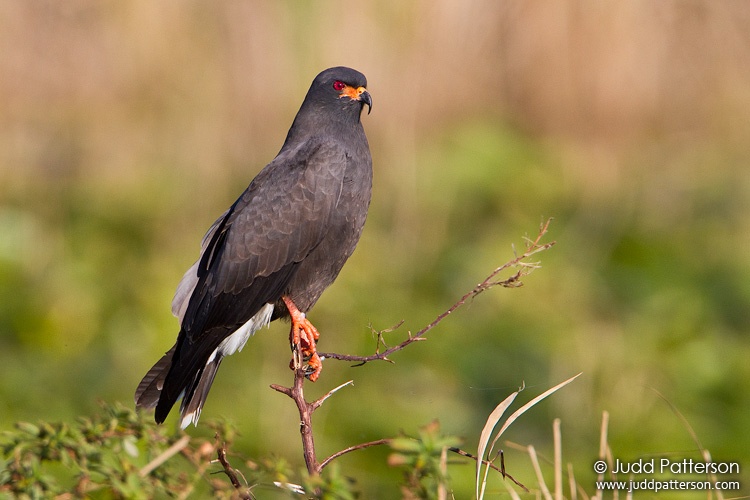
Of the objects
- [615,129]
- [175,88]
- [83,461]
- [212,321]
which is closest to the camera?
[83,461]

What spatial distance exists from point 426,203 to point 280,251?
3.81 m

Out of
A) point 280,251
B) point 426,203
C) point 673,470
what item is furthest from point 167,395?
point 426,203

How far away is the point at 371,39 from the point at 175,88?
178 centimetres

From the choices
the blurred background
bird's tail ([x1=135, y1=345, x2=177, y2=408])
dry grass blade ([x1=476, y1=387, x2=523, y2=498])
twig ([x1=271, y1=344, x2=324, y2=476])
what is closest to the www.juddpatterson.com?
the blurred background

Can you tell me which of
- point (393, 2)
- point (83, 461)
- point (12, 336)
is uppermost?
point (393, 2)

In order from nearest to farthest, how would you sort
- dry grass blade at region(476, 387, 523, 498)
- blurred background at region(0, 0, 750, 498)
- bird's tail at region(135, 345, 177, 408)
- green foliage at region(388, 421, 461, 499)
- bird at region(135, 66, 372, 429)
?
green foliage at region(388, 421, 461, 499)
dry grass blade at region(476, 387, 523, 498)
bird's tail at region(135, 345, 177, 408)
bird at region(135, 66, 372, 429)
blurred background at region(0, 0, 750, 498)

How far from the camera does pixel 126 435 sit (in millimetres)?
2086

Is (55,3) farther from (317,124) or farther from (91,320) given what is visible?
(317,124)

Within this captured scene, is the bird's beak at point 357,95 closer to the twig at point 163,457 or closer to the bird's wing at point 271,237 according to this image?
the bird's wing at point 271,237

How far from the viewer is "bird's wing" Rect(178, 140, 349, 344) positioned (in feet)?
12.6

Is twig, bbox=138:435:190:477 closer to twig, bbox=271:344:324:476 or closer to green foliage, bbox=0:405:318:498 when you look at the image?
green foliage, bbox=0:405:318:498

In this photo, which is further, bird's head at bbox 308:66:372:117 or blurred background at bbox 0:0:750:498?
blurred background at bbox 0:0:750:498

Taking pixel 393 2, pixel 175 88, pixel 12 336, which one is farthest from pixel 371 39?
pixel 12 336

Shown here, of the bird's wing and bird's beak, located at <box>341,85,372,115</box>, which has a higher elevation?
bird's beak, located at <box>341,85,372,115</box>
